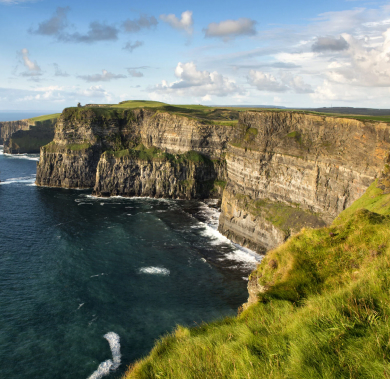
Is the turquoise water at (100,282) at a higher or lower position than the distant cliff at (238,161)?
lower

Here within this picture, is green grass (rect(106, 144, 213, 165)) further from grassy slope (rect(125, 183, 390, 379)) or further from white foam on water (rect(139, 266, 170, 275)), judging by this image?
grassy slope (rect(125, 183, 390, 379))

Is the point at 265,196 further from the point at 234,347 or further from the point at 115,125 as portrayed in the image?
the point at 115,125

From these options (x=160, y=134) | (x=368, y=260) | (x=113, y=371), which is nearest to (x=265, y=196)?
(x=113, y=371)

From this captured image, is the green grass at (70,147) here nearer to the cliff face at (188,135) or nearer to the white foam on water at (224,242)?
the cliff face at (188,135)

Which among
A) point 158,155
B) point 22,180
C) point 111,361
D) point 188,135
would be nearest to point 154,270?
point 111,361

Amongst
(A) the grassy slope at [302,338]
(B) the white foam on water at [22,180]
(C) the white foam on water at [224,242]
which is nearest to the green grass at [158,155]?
(C) the white foam on water at [224,242]

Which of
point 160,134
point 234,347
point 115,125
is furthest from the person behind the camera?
point 115,125
